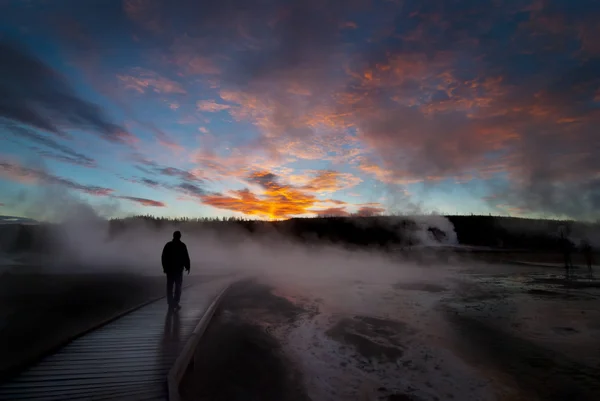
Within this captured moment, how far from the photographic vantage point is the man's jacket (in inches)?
396

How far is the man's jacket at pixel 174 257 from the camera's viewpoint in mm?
10047

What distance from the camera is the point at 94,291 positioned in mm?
20188

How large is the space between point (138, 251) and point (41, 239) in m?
36.2

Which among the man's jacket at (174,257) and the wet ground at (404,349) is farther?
the man's jacket at (174,257)

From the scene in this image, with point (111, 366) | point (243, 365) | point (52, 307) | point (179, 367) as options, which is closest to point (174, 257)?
point (243, 365)

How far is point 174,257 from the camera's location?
10094 millimetres

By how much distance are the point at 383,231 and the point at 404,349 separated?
86.2m

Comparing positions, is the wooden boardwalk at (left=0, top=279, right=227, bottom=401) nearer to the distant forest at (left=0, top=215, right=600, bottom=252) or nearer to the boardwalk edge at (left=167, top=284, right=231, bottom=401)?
the boardwalk edge at (left=167, top=284, right=231, bottom=401)

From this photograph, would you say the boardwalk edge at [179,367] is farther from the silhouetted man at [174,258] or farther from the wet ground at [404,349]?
the silhouetted man at [174,258]

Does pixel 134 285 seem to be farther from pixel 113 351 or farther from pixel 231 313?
pixel 113 351

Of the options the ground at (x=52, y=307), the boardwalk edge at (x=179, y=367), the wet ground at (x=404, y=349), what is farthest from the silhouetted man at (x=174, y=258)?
the wet ground at (x=404, y=349)

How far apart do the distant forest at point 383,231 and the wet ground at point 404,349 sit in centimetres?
4122

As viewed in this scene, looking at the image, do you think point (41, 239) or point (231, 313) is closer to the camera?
point (231, 313)

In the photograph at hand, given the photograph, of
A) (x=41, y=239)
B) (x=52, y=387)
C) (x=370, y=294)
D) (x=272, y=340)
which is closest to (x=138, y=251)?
(x=41, y=239)
